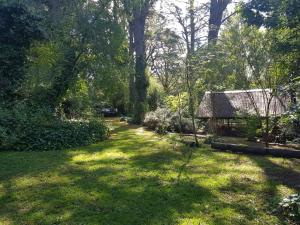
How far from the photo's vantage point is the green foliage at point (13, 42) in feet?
54.9

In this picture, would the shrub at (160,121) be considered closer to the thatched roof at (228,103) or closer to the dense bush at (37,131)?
the thatched roof at (228,103)

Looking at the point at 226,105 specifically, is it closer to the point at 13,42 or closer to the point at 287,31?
the point at 287,31

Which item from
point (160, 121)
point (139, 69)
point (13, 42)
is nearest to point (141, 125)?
point (139, 69)

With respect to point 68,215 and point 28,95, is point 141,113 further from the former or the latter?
point 68,215

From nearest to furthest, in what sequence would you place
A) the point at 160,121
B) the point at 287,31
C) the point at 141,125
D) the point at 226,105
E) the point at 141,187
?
the point at 141,187, the point at 287,31, the point at 160,121, the point at 226,105, the point at 141,125

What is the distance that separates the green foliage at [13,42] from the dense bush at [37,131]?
71.0 inches

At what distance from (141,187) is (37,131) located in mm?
7124

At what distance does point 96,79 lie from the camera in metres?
21.0

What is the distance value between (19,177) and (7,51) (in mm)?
9532

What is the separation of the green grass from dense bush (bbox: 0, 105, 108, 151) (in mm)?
874

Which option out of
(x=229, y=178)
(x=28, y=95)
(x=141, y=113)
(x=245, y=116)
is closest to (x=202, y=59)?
(x=245, y=116)

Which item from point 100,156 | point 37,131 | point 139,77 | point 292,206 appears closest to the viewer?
point 292,206

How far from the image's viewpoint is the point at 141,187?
337 inches

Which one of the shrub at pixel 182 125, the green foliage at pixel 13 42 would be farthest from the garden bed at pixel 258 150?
the green foliage at pixel 13 42
